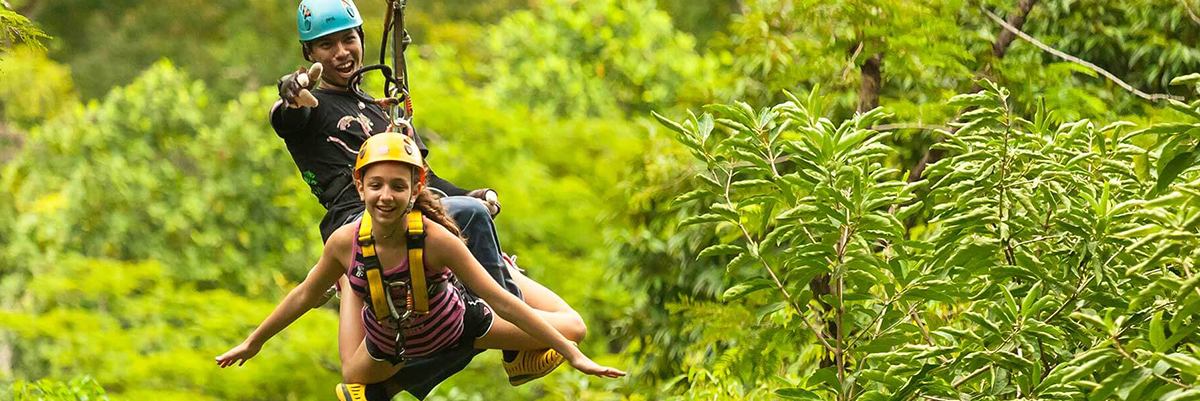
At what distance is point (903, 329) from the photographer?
16.2 feet

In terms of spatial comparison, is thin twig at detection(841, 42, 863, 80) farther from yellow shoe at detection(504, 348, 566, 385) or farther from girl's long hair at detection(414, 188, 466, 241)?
girl's long hair at detection(414, 188, 466, 241)

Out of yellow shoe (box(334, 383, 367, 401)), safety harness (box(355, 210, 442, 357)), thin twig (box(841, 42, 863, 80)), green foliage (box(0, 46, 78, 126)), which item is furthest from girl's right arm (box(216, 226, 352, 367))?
green foliage (box(0, 46, 78, 126))

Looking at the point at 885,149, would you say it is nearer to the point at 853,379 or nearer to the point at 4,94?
the point at 853,379

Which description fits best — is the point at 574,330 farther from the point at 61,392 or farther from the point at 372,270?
the point at 61,392

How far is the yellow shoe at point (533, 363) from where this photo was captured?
4.78m

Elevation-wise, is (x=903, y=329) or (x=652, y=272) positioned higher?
(x=903, y=329)

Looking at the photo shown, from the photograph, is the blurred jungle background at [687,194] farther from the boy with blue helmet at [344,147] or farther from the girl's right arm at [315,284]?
the girl's right arm at [315,284]

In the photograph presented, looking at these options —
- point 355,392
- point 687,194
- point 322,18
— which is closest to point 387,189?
point 322,18

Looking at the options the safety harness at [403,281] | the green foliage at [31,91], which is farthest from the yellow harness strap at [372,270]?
the green foliage at [31,91]

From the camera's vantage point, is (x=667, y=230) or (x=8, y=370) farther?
(x=8, y=370)

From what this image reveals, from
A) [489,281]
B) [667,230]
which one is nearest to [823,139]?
[489,281]

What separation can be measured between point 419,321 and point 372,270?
0.28 m

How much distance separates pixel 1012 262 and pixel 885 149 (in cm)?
51

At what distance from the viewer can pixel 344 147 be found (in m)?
4.59
